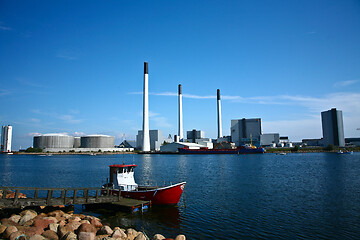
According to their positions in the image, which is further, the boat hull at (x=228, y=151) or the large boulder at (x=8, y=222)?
the boat hull at (x=228, y=151)

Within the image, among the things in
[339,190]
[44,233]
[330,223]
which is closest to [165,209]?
[44,233]

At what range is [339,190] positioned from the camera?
33.9m

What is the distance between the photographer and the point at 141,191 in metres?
25.6

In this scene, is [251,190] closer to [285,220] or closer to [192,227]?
[285,220]

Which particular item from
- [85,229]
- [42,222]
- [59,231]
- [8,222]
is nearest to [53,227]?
[59,231]

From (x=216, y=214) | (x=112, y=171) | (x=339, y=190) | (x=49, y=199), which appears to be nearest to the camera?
(x=49, y=199)

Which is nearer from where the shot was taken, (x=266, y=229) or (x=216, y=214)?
(x=266, y=229)

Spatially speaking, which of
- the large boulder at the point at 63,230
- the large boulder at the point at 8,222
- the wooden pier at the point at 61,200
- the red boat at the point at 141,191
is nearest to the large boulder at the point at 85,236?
the large boulder at the point at 63,230

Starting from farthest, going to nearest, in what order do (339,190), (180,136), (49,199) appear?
1. (180,136)
2. (339,190)
3. (49,199)

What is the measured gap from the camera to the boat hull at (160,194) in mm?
25484

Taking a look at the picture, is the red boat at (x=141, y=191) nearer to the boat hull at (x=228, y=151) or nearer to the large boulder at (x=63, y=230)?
the large boulder at (x=63, y=230)

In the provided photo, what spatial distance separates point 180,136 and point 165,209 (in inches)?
6566

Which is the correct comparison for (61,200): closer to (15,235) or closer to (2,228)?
(2,228)

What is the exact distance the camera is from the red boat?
25.5 meters
